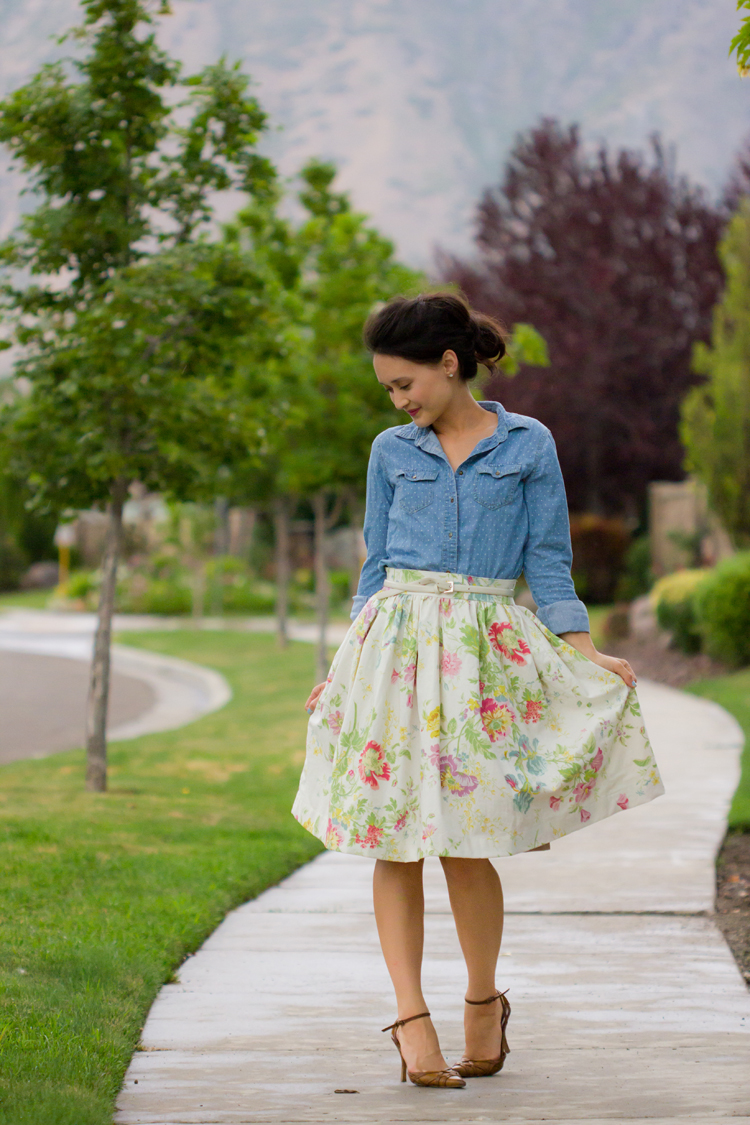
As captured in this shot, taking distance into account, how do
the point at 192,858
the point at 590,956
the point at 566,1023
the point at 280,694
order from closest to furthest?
the point at 566,1023, the point at 590,956, the point at 192,858, the point at 280,694

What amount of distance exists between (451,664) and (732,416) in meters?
13.3

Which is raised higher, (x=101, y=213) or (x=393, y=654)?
(x=101, y=213)

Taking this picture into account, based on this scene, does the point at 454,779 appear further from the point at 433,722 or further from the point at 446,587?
the point at 446,587

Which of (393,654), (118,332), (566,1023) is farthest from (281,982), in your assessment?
(118,332)

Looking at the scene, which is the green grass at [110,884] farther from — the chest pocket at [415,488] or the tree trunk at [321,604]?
the tree trunk at [321,604]

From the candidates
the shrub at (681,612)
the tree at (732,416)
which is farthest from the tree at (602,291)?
the shrub at (681,612)

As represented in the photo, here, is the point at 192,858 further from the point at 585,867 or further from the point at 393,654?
the point at 393,654

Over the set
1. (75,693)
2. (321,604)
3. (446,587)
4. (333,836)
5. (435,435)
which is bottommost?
(75,693)

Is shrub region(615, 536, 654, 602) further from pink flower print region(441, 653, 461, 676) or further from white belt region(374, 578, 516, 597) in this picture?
pink flower print region(441, 653, 461, 676)

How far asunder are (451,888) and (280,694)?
37.0ft

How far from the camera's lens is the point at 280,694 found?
14188 millimetres

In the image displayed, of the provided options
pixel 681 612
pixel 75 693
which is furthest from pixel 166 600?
pixel 681 612

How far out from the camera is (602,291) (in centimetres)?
2359

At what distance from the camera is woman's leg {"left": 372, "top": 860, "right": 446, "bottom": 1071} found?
2891 mm
